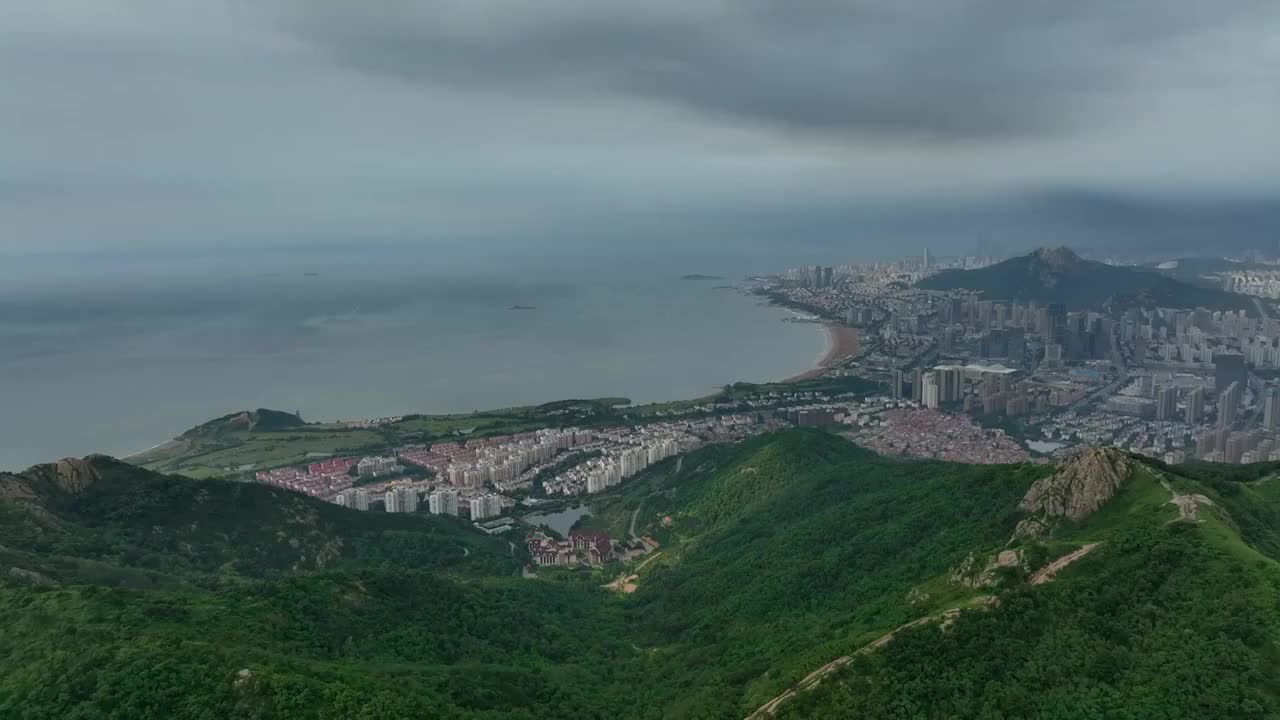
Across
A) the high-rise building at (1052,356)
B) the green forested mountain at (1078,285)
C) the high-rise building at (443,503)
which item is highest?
the green forested mountain at (1078,285)

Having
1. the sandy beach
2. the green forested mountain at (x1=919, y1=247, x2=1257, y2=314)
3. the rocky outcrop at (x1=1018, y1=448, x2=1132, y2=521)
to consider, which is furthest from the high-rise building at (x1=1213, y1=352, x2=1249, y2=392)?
the rocky outcrop at (x1=1018, y1=448, x2=1132, y2=521)

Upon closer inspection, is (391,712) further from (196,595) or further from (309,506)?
(309,506)

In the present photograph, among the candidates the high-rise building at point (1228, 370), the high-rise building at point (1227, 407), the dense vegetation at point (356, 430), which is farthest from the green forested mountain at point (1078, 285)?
the dense vegetation at point (356, 430)

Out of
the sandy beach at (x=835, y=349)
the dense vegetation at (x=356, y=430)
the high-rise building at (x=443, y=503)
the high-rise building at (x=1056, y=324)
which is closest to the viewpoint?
the high-rise building at (x=443, y=503)

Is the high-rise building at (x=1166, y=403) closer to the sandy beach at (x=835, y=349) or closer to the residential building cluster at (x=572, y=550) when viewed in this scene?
the sandy beach at (x=835, y=349)

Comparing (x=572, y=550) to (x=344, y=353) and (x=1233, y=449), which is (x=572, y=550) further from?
(x=344, y=353)

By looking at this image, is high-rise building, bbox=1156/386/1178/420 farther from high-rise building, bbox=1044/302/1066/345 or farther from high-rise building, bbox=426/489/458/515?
high-rise building, bbox=426/489/458/515
